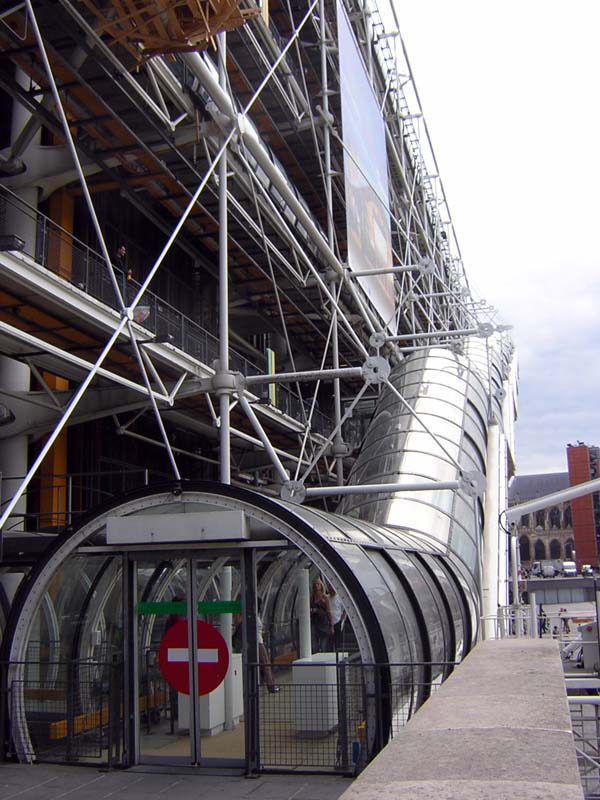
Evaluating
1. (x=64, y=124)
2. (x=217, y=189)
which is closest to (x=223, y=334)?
(x=64, y=124)

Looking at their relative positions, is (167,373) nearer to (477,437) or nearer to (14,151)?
(14,151)

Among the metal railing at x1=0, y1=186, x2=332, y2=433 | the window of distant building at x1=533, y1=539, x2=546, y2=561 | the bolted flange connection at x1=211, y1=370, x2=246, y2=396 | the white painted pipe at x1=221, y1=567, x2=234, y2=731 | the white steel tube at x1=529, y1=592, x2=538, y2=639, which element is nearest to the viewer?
the white painted pipe at x1=221, y1=567, x2=234, y2=731

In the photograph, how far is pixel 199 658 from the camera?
869 centimetres

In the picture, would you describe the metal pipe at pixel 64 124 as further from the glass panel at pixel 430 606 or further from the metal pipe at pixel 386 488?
the glass panel at pixel 430 606

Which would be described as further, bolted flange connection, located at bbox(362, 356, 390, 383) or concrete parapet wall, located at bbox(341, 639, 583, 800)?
bolted flange connection, located at bbox(362, 356, 390, 383)

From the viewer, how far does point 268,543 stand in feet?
28.0

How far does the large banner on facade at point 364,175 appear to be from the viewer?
67.4ft

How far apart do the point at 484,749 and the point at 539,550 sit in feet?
390

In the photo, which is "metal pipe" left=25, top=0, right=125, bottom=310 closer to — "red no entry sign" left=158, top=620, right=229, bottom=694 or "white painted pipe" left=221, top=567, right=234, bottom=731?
"white painted pipe" left=221, top=567, right=234, bottom=731

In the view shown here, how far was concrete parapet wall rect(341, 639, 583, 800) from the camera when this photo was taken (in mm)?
2924

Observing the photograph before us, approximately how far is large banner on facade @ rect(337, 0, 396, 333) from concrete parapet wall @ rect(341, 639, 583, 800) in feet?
51.0

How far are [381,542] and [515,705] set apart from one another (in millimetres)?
5581

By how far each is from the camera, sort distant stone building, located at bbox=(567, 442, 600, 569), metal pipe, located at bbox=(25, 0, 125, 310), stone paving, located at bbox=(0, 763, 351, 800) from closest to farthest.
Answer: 1. stone paving, located at bbox=(0, 763, 351, 800)
2. metal pipe, located at bbox=(25, 0, 125, 310)
3. distant stone building, located at bbox=(567, 442, 600, 569)

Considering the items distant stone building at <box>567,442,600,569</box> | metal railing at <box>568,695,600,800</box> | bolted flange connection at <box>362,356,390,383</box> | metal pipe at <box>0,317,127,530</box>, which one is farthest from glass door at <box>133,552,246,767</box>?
distant stone building at <box>567,442,600,569</box>
